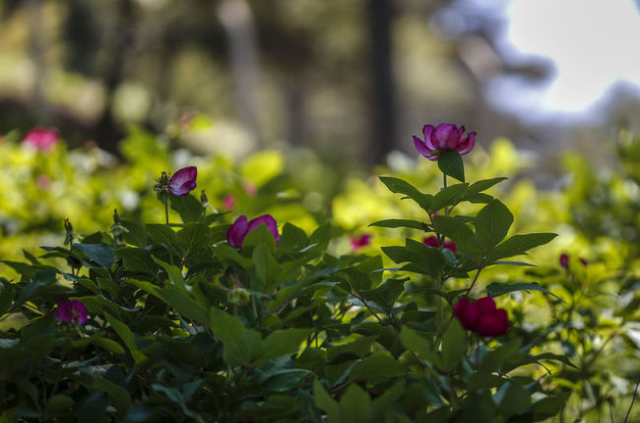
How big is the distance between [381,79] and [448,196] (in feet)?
35.0

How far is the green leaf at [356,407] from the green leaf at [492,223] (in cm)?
36

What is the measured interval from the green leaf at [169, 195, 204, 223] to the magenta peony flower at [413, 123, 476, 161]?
0.43m

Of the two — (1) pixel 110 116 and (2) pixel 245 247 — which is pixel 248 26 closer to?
(1) pixel 110 116

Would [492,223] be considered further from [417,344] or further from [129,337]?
[129,337]

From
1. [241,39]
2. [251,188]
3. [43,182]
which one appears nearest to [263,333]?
[251,188]

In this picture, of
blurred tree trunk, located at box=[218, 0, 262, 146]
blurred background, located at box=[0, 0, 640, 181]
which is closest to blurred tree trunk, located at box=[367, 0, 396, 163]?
blurred background, located at box=[0, 0, 640, 181]

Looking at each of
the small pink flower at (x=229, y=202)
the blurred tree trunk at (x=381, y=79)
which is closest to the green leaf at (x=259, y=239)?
the small pink flower at (x=229, y=202)

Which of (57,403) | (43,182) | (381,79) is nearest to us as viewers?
(57,403)

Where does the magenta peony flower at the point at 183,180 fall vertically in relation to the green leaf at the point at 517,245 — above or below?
above

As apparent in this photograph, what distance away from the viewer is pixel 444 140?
110 centimetres

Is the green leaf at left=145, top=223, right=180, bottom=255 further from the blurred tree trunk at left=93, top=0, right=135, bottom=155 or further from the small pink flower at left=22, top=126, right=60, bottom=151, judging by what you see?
the blurred tree trunk at left=93, top=0, right=135, bottom=155

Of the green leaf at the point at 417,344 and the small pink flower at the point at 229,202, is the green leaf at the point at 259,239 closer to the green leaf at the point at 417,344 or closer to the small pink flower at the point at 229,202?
the green leaf at the point at 417,344

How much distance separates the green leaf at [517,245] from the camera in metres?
1.01

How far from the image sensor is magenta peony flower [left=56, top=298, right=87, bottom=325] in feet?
3.53
